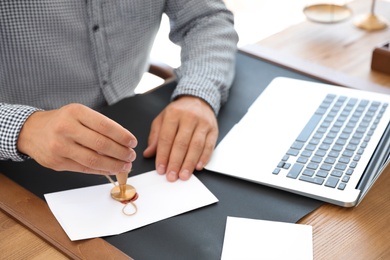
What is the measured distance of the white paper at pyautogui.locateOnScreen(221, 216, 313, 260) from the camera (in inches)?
37.3

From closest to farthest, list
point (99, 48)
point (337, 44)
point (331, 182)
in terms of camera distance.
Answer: point (331, 182) < point (99, 48) < point (337, 44)

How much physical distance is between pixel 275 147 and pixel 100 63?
0.52 m

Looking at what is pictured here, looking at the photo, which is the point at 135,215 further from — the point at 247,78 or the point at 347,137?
the point at 247,78

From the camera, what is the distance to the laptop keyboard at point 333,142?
3.62 ft

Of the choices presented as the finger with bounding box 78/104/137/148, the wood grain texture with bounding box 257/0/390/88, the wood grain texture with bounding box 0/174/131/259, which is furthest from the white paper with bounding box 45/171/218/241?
the wood grain texture with bounding box 257/0/390/88

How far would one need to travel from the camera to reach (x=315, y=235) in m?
0.99

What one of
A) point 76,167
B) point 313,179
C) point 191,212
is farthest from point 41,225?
point 313,179

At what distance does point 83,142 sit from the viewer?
99 cm

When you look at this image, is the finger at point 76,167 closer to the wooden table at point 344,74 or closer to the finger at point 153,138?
the finger at point 153,138

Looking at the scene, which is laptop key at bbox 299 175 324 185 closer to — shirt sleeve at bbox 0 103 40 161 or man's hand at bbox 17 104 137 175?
man's hand at bbox 17 104 137 175

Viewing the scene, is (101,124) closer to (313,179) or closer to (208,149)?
(208,149)

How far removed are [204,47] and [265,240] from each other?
63cm

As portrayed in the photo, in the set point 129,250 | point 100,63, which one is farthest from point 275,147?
point 100,63

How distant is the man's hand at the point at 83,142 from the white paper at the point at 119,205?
70mm
